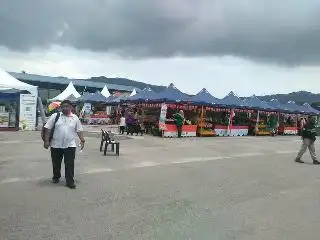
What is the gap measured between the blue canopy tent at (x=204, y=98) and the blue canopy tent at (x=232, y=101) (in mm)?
738

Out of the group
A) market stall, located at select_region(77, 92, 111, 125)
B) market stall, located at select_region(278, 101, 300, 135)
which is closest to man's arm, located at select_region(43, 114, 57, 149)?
market stall, located at select_region(278, 101, 300, 135)

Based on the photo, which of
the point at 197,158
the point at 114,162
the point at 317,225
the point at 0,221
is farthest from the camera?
the point at 197,158

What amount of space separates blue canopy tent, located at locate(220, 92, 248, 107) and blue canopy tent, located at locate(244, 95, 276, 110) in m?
0.91

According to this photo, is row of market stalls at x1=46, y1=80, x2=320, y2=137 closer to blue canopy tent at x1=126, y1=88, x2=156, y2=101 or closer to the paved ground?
blue canopy tent at x1=126, y1=88, x2=156, y2=101

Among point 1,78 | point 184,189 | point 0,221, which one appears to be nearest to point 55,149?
point 184,189

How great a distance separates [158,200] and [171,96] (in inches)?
749

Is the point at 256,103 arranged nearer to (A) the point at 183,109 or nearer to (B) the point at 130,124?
(A) the point at 183,109

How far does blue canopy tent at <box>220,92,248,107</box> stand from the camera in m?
31.2

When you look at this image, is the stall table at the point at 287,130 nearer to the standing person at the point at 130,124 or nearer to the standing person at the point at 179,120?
the standing person at the point at 179,120

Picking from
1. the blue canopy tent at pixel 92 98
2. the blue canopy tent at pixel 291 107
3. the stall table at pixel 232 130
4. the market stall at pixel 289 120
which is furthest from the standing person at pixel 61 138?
the blue canopy tent at pixel 92 98

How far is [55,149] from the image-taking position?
10109 mm

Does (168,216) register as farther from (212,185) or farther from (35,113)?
(35,113)

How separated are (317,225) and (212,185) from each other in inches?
140

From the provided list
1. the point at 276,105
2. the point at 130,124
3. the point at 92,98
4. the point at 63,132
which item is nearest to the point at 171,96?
the point at 130,124
